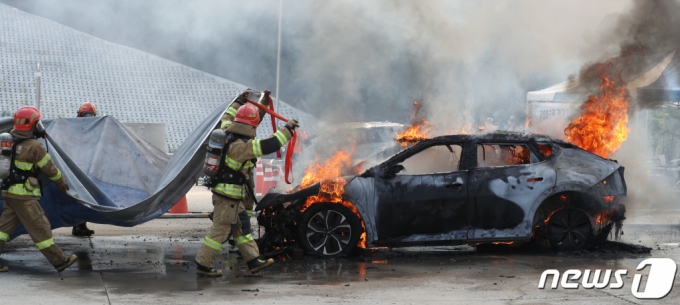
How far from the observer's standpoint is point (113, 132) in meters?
10.7

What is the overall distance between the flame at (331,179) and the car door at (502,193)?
4.22ft

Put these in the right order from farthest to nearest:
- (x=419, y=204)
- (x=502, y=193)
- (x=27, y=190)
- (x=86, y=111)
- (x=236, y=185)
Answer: (x=86, y=111) → (x=502, y=193) → (x=419, y=204) → (x=27, y=190) → (x=236, y=185)

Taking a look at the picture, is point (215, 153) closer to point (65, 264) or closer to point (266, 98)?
point (266, 98)

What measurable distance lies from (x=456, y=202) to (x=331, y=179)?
1400mm

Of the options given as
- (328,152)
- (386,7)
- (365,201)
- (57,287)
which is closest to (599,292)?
(365,201)

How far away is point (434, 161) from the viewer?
9.92 m

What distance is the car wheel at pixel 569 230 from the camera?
994 cm

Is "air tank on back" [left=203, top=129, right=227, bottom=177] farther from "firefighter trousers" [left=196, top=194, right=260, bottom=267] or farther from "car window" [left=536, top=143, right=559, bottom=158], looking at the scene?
"car window" [left=536, top=143, right=559, bottom=158]

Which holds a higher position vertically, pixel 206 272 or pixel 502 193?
pixel 502 193

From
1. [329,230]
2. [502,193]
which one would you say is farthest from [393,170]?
[502,193]

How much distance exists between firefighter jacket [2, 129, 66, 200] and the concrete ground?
80 cm

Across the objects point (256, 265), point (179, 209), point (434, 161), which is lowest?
point (256, 265)

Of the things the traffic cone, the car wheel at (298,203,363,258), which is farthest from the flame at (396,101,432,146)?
the traffic cone

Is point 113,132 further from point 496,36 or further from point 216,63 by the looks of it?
point 216,63
